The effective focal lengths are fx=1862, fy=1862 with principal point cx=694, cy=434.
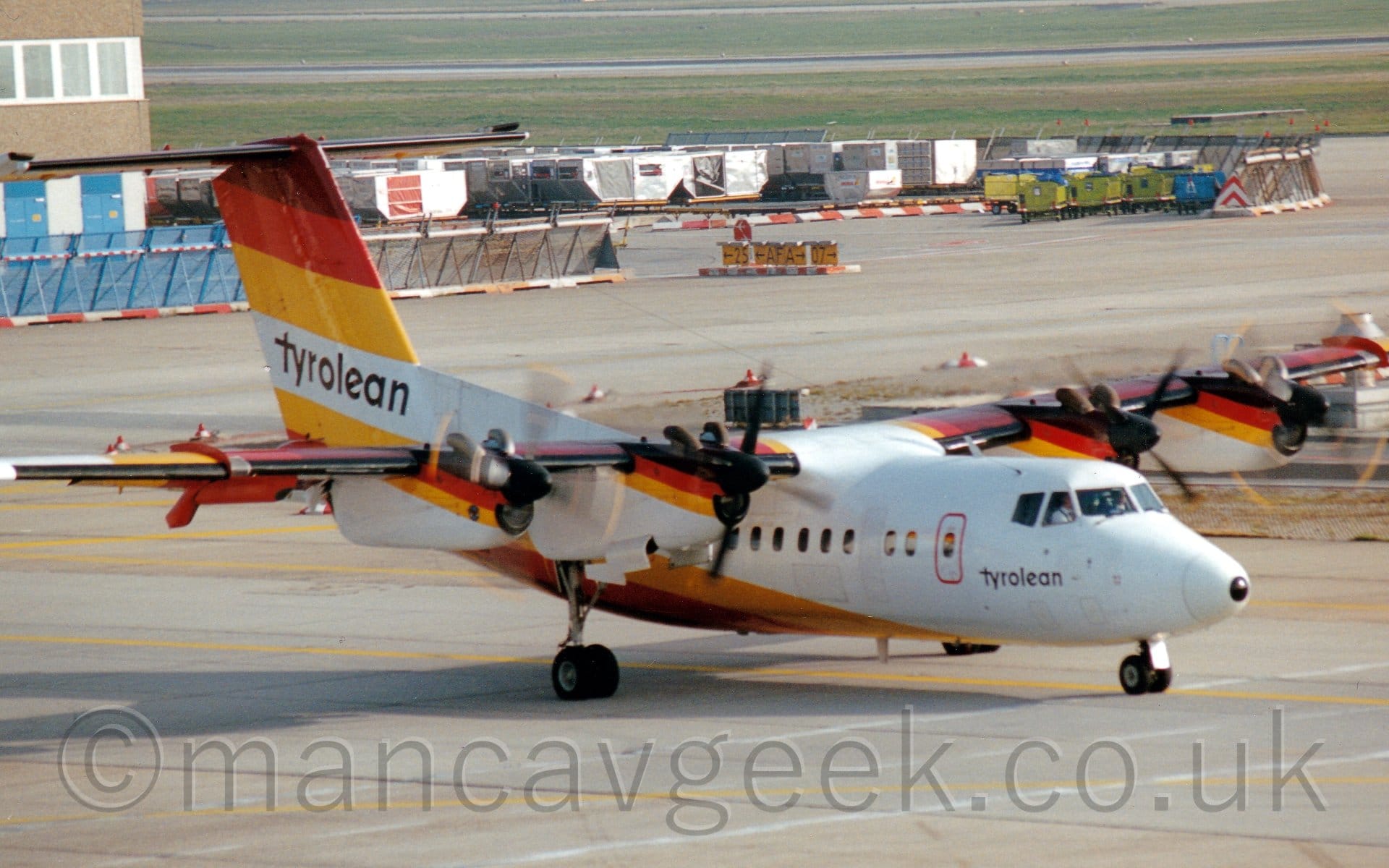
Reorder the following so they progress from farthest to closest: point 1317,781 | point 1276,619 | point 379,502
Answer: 1. point 1276,619
2. point 379,502
3. point 1317,781

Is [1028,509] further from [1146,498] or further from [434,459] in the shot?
[434,459]

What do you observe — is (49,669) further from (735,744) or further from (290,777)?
(735,744)

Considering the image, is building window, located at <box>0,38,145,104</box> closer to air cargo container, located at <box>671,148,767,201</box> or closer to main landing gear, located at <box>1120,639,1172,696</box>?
air cargo container, located at <box>671,148,767,201</box>

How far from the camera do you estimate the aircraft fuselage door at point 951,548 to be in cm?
2125

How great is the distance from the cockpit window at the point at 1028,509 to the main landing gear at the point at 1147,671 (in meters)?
1.89

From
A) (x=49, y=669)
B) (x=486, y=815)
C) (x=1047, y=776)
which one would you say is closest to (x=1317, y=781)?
(x=1047, y=776)

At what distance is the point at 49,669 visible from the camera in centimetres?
A: 2589

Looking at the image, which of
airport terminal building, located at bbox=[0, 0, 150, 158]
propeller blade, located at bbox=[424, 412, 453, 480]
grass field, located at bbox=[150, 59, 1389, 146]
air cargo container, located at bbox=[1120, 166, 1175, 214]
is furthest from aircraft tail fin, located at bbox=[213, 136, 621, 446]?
grass field, located at bbox=[150, 59, 1389, 146]

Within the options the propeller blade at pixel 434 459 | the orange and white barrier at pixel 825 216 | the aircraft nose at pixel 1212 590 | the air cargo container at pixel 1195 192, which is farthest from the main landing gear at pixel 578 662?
the air cargo container at pixel 1195 192

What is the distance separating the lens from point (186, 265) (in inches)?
2699

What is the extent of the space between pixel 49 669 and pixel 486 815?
10.7 m

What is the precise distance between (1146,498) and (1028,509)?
4.46 ft

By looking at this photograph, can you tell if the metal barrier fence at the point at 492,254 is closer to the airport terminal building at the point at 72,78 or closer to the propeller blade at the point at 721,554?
the airport terminal building at the point at 72,78

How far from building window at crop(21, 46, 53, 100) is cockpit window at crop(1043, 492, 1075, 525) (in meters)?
61.3
